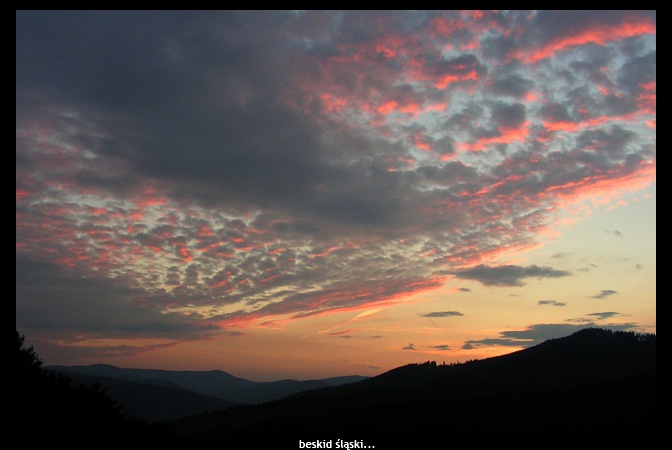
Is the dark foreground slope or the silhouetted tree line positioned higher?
the silhouetted tree line

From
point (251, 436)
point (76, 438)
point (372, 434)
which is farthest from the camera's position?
point (251, 436)

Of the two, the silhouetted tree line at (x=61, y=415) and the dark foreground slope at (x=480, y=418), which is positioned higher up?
the silhouetted tree line at (x=61, y=415)

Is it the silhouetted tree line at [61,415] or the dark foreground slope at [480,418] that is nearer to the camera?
the silhouetted tree line at [61,415]

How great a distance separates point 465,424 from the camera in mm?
147250

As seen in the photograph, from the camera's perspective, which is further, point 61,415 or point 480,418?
point 480,418

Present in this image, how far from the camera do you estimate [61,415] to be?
177 feet

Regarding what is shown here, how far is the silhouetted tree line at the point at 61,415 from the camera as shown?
4822 cm

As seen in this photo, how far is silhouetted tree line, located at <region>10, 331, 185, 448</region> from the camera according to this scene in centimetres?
4822

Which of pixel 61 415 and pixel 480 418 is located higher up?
pixel 61 415

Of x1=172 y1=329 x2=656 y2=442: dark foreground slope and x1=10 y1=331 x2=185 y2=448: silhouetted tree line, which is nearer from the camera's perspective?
x1=10 y1=331 x2=185 y2=448: silhouetted tree line
